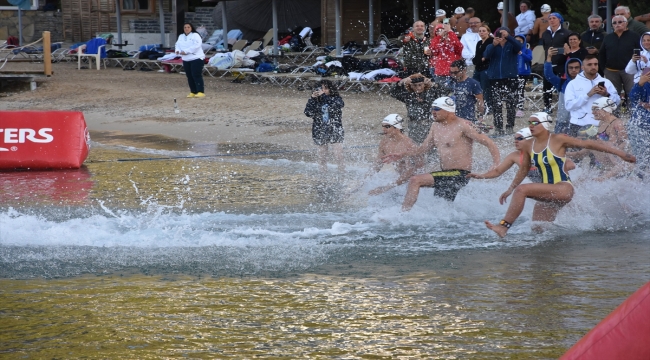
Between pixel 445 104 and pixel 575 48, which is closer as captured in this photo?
pixel 445 104

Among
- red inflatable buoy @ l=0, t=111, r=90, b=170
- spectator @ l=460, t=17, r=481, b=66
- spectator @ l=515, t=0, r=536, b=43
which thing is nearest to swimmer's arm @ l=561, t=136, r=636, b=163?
spectator @ l=460, t=17, r=481, b=66

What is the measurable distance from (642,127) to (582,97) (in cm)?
83

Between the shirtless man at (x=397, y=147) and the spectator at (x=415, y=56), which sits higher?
the spectator at (x=415, y=56)

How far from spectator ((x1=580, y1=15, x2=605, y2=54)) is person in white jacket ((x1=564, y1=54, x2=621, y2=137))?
7.54 ft

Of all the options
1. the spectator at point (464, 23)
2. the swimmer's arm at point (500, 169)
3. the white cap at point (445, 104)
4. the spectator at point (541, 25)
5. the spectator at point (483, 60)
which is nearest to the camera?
the swimmer's arm at point (500, 169)

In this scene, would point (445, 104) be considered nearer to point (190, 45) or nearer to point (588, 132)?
point (588, 132)

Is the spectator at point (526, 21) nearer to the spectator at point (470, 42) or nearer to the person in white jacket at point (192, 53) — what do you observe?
the spectator at point (470, 42)

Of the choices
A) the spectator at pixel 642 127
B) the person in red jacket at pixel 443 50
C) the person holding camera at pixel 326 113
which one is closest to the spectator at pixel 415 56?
the person in red jacket at pixel 443 50

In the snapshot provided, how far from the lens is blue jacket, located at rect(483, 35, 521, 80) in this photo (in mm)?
13281

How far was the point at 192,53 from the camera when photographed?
19453mm

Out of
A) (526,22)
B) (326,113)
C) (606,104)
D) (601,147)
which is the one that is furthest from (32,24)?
(601,147)

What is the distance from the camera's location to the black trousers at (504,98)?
531 inches

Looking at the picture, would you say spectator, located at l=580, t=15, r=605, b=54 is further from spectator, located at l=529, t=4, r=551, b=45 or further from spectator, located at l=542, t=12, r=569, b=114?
spectator, located at l=529, t=4, r=551, b=45

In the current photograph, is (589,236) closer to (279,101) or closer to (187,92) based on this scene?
(279,101)
